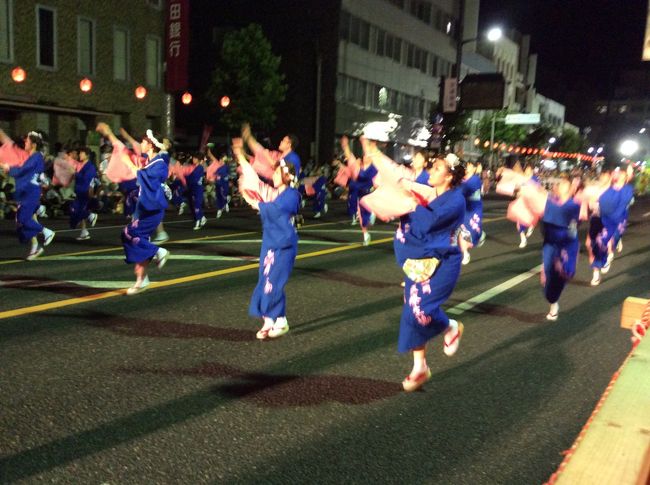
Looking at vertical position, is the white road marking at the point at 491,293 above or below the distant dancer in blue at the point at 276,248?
below

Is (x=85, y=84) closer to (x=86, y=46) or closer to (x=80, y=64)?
(x=80, y=64)

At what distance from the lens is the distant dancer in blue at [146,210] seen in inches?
302

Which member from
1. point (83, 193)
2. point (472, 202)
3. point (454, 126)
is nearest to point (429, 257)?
point (472, 202)

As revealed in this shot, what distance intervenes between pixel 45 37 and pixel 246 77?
394 inches

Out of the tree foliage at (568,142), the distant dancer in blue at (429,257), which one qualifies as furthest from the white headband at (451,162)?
the tree foliage at (568,142)

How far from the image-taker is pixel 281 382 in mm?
4758

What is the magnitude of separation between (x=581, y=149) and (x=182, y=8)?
224 ft

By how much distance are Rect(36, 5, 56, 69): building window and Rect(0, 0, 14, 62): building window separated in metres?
1.06

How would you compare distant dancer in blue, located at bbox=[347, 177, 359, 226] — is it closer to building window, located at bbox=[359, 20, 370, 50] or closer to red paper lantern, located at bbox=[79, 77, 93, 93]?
red paper lantern, located at bbox=[79, 77, 93, 93]

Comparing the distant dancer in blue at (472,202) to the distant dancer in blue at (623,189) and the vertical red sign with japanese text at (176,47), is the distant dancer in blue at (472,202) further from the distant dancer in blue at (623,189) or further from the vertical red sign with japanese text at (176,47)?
the vertical red sign with japanese text at (176,47)

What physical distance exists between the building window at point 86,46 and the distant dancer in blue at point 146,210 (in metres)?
17.9

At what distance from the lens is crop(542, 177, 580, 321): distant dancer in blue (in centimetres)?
700

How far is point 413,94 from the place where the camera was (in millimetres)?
45688

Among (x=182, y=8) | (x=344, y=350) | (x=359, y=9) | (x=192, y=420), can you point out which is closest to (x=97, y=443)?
(x=192, y=420)
